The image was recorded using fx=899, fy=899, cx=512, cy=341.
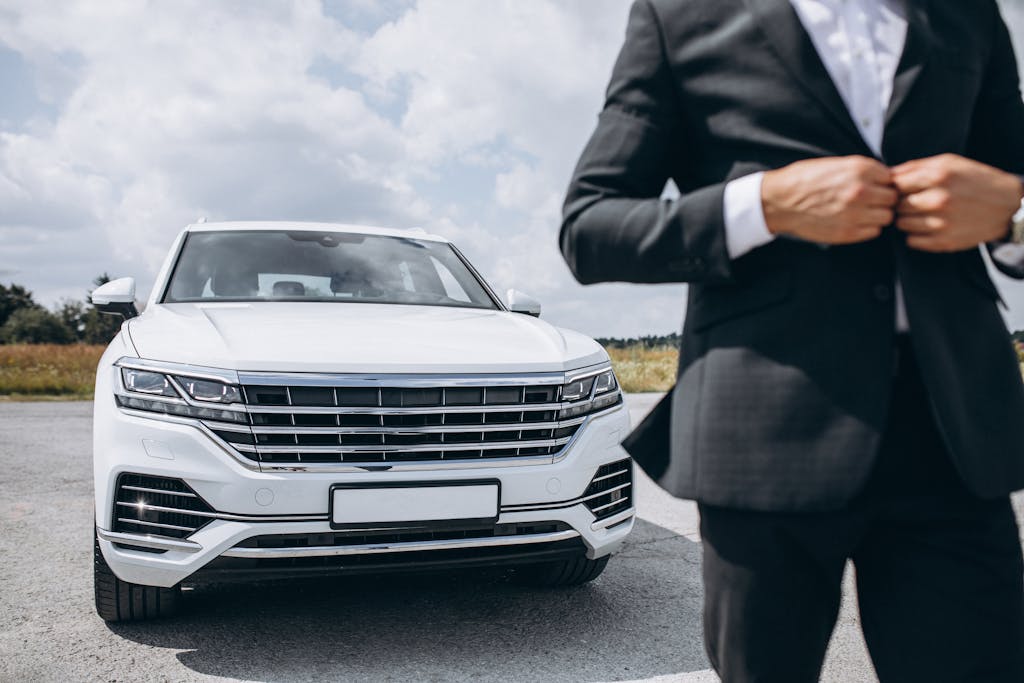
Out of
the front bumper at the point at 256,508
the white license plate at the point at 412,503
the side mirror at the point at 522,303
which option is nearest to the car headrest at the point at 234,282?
the front bumper at the point at 256,508

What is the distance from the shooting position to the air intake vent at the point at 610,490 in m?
3.34

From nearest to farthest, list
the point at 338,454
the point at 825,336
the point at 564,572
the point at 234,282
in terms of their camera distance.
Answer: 1. the point at 825,336
2. the point at 338,454
3. the point at 564,572
4. the point at 234,282

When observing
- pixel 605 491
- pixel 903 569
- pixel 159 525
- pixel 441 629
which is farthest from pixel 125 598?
pixel 903 569

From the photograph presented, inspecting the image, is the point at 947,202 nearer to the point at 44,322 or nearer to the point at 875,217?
the point at 875,217

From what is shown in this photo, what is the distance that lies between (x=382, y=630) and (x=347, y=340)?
3.58 feet

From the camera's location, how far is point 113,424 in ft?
9.98

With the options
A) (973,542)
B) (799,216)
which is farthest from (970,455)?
(799,216)

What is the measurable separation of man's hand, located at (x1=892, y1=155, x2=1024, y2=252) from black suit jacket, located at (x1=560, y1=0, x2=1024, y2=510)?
0.25 ft

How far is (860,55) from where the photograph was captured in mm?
1213

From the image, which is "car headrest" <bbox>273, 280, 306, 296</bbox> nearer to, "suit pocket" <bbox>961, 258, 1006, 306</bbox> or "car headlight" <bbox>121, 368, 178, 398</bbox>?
"car headlight" <bbox>121, 368, 178, 398</bbox>

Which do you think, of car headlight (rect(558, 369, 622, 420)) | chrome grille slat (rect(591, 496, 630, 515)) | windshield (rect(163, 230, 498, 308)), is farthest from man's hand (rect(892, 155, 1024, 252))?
windshield (rect(163, 230, 498, 308))

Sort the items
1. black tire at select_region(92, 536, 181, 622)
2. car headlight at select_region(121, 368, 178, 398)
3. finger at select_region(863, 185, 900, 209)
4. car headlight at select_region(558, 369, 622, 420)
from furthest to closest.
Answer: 1. car headlight at select_region(558, 369, 622, 420)
2. black tire at select_region(92, 536, 181, 622)
3. car headlight at select_region(121, 368, 178, 398)
4. finger at select_region(863, 185, 900, 209)

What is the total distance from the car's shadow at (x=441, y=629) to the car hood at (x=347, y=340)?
778mm

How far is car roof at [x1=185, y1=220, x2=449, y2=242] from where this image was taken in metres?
4.81
